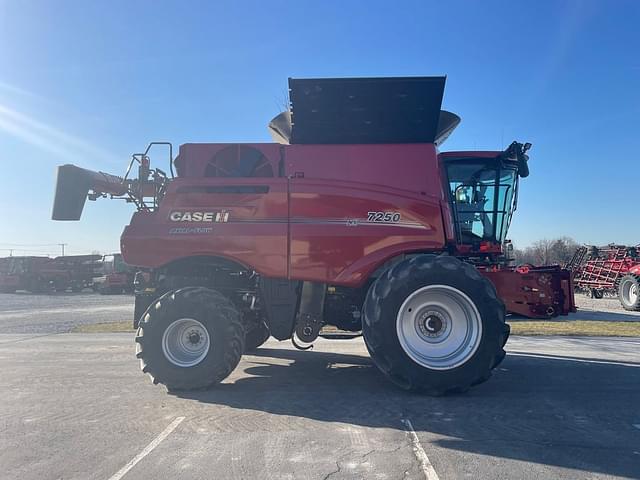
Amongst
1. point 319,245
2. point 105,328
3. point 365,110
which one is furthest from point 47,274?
point 365,110

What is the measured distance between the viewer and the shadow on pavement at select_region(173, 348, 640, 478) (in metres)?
4.12

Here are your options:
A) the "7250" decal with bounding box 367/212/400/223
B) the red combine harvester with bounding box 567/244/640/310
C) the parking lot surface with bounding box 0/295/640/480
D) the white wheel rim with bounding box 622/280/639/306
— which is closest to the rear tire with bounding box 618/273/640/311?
the white wheel rim with bounding box 622/280/639/306

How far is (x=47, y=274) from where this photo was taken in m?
36.2

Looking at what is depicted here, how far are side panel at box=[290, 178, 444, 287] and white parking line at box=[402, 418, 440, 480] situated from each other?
2.09 meters

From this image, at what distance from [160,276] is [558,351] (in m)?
7.40

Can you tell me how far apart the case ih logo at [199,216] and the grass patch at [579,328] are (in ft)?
28.2

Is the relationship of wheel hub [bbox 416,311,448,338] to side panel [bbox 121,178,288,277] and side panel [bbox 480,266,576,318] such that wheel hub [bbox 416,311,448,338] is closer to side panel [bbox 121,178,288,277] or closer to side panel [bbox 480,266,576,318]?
side panel [bbox 480,266,576,318]

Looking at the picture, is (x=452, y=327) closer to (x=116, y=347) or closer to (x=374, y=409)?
(x=374, y=409)

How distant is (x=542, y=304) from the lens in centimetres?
725

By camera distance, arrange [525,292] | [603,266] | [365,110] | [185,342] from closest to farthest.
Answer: [185,342] → [365,110] → [525,292] → [603,266]

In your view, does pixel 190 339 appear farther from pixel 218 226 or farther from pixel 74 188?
pixel 74 188

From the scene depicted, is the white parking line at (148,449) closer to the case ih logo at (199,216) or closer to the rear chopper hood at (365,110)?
the case ih logo at (199,216)

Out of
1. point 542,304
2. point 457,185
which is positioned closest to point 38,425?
point 457,185

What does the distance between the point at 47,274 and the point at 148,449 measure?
1467 inches
